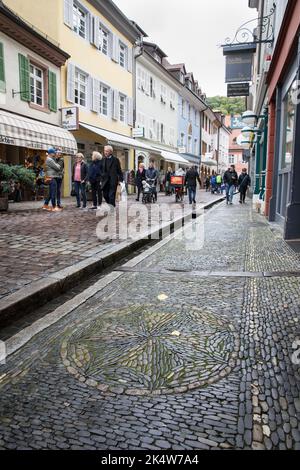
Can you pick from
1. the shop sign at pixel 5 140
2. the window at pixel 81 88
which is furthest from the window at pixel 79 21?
the shop sign at pixel 5 140

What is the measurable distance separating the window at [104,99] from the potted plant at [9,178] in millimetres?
11815

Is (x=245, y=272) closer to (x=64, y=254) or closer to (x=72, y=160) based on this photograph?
(x=64, y=254)

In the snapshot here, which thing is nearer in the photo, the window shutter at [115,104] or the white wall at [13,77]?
the white wall at [13,77]

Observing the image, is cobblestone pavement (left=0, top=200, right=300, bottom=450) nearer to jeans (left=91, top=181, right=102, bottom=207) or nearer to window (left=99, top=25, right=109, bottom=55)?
jeans (left=91, top=181, right=102, bottom=207)

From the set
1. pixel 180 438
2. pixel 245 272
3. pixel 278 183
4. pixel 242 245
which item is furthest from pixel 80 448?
pixel 278 183

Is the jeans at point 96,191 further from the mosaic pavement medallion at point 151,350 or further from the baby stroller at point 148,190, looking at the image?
the mosaic pavement medallion at point 151,350

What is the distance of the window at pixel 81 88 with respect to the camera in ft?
60.7

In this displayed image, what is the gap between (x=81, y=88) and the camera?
18969 millimetres

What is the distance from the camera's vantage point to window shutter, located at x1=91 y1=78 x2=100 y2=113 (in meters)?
19.7

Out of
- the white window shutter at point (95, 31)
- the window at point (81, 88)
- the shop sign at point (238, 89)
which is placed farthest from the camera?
the white window shutter at point (95, 31)

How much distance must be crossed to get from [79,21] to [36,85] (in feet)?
17.4

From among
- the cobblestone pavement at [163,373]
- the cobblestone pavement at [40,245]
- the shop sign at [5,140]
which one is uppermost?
the shop sign at [5,140]

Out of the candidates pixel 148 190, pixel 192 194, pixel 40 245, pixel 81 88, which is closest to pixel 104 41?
pixel 81 88

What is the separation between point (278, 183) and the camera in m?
9.08
